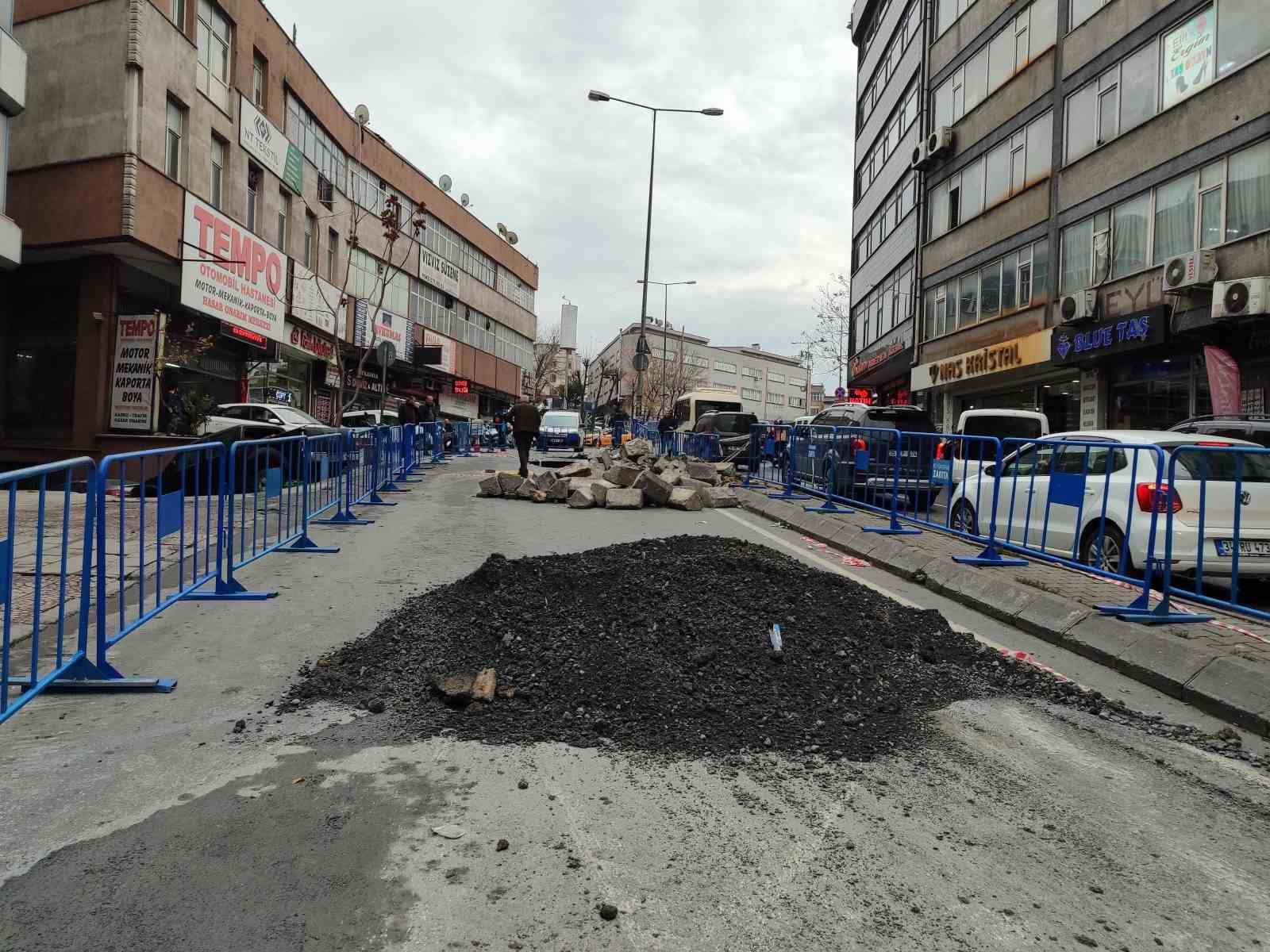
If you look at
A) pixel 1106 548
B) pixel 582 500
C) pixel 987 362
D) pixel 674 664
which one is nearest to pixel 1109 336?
pixel 987 362

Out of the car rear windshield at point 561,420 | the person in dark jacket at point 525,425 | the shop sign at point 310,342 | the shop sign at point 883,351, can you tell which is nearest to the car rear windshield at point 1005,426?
the person in dark jacket at point 525,425

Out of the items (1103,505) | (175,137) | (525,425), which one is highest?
(175,137)

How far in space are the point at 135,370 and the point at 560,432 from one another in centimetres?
1354

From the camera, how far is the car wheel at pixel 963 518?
10.2 meters

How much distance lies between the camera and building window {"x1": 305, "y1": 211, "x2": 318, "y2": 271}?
32.9 m

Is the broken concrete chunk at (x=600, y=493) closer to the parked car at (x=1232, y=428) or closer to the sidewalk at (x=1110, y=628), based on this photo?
the sidewalk at (x=1110, y=628)

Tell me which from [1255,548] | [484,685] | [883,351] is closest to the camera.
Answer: [484,685]

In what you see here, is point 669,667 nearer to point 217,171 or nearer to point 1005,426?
point 1005,426

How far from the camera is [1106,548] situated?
7.93 meters

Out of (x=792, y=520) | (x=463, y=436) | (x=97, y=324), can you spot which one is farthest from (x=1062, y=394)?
(x=97, y=324)

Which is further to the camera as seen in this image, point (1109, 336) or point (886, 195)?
point (886, 195)

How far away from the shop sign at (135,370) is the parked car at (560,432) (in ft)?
41.8

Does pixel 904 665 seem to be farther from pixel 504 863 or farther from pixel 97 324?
pixel 97 324

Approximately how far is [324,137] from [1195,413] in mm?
30727
